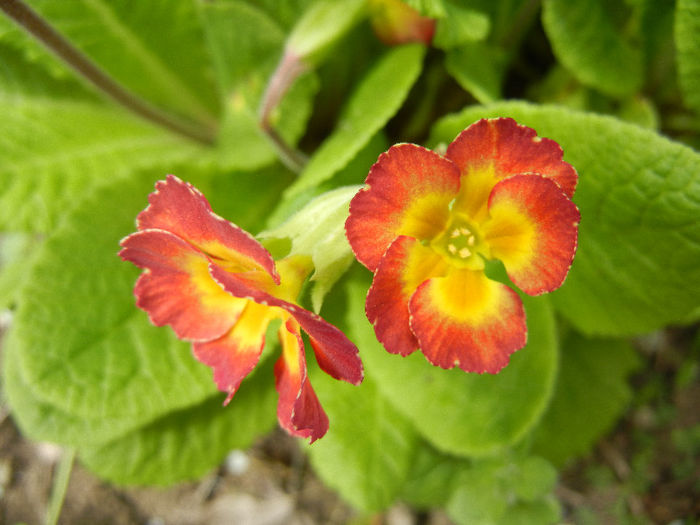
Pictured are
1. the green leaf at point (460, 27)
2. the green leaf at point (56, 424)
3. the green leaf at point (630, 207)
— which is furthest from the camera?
the green leaf at point (56, 424)

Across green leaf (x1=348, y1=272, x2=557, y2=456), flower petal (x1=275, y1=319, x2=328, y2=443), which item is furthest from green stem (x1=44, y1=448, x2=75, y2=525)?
flower petal (x1=275, y1=319, x2=328, y2=443)

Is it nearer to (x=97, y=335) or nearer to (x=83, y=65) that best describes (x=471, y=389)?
(x=97, y=335)

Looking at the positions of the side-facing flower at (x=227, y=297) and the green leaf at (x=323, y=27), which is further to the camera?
the green leaf at (x=323, y=27)

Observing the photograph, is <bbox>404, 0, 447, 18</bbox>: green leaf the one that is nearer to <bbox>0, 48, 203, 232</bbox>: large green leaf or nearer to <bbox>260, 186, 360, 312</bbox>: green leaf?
<bbox>260, 186, 360, 312</bbox>: green leaf

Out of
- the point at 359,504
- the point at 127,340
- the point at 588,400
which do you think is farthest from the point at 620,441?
the point at 127,340

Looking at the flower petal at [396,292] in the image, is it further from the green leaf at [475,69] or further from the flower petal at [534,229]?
the green leaf at [475,69]

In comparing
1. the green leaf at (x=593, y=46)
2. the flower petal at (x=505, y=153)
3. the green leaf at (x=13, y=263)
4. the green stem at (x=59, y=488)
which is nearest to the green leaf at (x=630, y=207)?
the flower petal at (x=505, y=153)

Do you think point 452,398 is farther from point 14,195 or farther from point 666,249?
point 14,195
